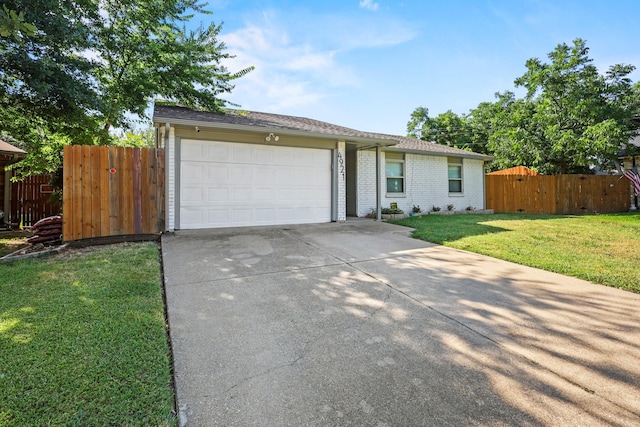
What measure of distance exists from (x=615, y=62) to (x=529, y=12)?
983 centimetres

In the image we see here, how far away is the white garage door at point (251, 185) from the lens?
722 centimetres

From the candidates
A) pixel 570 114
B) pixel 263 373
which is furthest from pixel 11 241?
pixel 570 114

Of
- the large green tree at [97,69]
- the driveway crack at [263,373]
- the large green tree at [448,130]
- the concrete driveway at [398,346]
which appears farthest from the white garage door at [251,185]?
the large green tree at [448,130]

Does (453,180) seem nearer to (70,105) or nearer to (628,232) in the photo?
(628,232)

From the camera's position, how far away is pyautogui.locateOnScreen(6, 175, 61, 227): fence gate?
9.89 m

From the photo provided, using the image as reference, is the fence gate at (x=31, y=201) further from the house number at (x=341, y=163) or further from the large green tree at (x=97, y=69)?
the house number at (x=341, y=163)

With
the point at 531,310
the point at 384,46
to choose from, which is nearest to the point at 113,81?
the point at 384,46

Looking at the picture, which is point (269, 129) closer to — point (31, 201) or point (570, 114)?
point (31, 201)

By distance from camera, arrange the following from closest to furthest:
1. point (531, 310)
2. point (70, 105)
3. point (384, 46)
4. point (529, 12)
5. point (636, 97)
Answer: point (531, 310)
point (70, 105)
point (529, 12)
point (384, 46)
point (636, 97)

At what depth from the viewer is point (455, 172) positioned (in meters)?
13.0

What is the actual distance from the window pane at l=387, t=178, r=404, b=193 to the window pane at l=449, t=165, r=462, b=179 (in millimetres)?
2846

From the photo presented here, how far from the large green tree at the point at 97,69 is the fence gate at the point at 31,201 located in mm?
763

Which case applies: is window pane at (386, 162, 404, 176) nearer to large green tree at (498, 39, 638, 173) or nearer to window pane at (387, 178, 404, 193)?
window pane at (387, 178, 404, 193)

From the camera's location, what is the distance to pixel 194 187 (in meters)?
7.21
